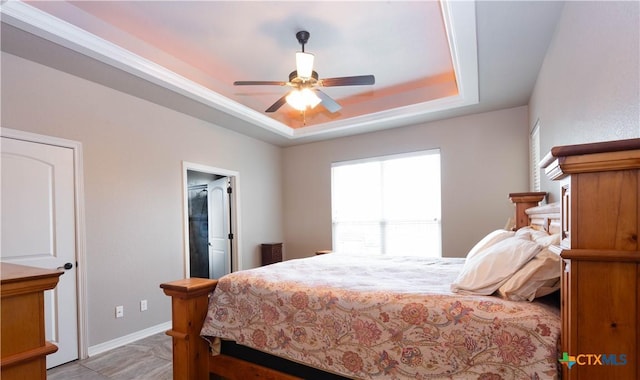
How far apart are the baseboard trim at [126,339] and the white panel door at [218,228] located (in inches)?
57.1

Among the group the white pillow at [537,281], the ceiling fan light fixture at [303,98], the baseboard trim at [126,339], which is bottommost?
the baseboard trim at [126,339]

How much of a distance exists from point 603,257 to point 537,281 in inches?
21.2

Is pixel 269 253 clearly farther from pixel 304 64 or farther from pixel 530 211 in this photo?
pixel 530 211

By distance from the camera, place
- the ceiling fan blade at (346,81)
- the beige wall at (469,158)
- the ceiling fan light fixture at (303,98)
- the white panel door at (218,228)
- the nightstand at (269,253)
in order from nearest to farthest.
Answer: the ceiling fan blade at (346,81) < the ceiling fan light fixture at (303,98) < the beige wall at (469,158) < the white panel door at (218,228) < the nightstand at (269,253)

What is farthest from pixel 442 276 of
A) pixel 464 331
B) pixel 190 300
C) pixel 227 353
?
pixel 190 300

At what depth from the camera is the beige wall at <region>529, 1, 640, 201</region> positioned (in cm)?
122

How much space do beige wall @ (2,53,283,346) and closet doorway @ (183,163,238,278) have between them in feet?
1.52

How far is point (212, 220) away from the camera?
5.36 meters

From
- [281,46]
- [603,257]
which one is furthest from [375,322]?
[281,46]

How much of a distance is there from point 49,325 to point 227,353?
6.22ft

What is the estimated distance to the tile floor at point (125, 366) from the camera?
8.36ft

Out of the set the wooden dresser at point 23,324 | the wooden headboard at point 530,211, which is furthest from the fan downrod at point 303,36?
the wooden dresser at point 23,324
